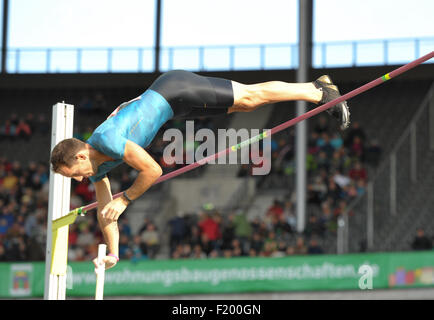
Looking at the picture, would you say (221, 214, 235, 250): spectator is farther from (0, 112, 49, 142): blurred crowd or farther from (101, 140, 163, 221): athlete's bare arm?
(101, 140, 163, 221): athlete's bare arm

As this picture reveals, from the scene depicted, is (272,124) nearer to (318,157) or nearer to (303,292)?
(318,157)

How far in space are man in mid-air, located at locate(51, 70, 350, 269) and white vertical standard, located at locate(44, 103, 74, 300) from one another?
315 mm

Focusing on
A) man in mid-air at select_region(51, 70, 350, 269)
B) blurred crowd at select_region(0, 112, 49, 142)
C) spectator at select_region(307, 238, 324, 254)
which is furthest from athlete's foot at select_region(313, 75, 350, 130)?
blurred crowd at select_region(0, 112, 49, 142)

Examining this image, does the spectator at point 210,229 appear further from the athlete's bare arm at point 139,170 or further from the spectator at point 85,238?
the athlete's bare arm at point 139,170

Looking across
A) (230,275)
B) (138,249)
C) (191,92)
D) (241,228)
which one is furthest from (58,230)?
(241,228)

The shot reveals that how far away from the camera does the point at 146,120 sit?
4.68 m

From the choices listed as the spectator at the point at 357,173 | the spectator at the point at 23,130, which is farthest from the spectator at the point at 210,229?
the spectator at the point at 23,130

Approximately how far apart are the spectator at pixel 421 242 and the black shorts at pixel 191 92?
21.0ft

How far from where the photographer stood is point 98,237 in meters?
12.1

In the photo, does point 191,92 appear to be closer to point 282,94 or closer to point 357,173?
point 282,94

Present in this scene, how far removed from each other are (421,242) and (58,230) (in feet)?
21.7

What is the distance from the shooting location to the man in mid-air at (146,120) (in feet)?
14.4

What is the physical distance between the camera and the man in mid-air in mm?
4402

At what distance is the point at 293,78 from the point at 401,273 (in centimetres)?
610
